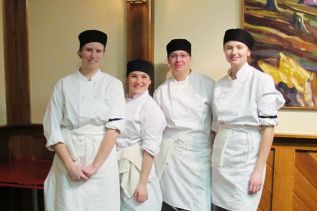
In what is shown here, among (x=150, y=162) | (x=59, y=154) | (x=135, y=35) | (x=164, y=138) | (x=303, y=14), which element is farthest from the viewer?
(x=135, y=35)

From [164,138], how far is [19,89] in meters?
1.37

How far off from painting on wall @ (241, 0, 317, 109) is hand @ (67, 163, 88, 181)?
1.35m

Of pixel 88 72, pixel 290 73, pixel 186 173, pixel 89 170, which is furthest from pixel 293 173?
pixel 88 72

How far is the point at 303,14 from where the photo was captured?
2.15 m

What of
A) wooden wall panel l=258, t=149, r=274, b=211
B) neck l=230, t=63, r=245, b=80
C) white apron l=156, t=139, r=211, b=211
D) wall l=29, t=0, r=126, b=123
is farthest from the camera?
wall l=29, t=0, r=126, b=123

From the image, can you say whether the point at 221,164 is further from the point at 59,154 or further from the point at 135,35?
the point at 135,35

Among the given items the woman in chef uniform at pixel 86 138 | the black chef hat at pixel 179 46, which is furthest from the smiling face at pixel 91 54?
the black chef hat at pixel 179 46

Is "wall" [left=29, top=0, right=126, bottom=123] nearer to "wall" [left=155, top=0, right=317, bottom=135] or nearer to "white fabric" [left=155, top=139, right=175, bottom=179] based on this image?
"wall" [left=155, top=0, right=317, bottom=135]

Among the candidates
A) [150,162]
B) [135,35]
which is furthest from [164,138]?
[135,35]

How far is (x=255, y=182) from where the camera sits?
1682mm

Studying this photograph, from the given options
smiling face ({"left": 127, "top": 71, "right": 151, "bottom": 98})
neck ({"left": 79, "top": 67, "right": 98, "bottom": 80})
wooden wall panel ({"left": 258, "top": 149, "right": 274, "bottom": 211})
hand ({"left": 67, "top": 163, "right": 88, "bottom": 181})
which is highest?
neck ({"left": 79, "top": 67, "right": 98, "bottom": 80})

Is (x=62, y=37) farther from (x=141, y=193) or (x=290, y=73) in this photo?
(x=290, y=73)

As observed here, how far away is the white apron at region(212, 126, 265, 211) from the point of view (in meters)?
1.71

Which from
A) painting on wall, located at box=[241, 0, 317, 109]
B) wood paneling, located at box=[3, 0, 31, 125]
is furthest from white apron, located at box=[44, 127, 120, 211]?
painting on wall, located at box=[241, 0, 317, 109]
